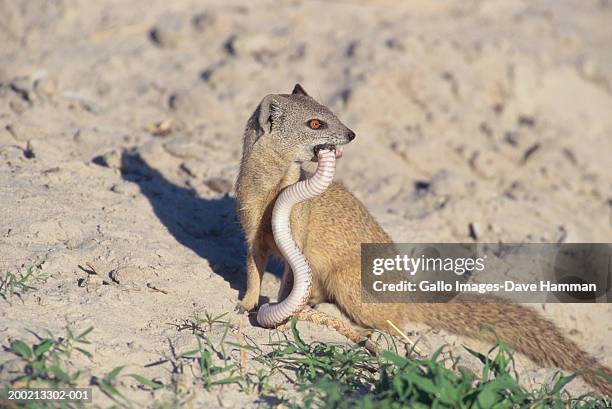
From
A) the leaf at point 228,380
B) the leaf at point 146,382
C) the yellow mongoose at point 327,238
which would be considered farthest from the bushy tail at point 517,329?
the leaf at point 146,382

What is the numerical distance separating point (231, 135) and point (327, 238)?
210cm

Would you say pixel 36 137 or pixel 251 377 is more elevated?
pixel 36 137

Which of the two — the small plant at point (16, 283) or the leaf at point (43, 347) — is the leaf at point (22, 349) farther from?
the small plant at point (16, 283)

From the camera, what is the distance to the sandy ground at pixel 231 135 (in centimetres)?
353

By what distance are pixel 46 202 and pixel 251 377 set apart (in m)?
1.75

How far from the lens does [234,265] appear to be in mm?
4121

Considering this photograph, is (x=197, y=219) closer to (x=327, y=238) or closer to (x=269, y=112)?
(x=327, y=238)

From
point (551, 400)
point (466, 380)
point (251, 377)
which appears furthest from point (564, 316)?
point (251, 377)

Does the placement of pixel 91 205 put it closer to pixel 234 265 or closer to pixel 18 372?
pixel 234 265

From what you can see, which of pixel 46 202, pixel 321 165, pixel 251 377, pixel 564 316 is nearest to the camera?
pixel 251 377

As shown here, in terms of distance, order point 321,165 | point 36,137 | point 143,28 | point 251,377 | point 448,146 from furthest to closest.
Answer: point 143,28 < point 448,146 < point 36,137 < point 321,165 < point 251,377

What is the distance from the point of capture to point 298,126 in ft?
11.4

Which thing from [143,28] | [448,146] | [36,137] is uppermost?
[143,28]

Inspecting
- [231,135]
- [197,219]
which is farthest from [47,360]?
[231,135]
